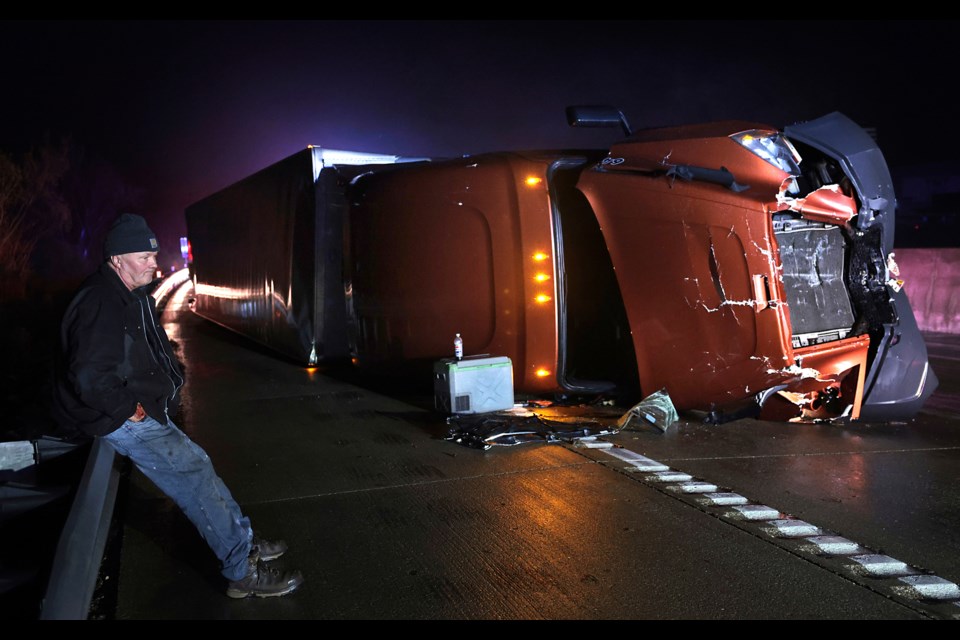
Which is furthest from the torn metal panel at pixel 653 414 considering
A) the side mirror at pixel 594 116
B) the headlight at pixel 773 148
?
the side mirror at pixel 594 116

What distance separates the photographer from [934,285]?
11.7 meters

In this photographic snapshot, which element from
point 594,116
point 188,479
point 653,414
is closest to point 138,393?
point 188,479

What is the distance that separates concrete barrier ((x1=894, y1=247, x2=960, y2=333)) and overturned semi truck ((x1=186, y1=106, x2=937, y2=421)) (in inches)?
249

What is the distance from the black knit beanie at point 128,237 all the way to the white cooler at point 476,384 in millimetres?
3534

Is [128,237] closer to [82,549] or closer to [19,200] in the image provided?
[82,549]

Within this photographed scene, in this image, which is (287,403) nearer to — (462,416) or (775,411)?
(462,416)

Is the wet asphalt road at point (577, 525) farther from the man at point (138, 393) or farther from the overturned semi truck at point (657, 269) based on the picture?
the overturned semi truck at point (657, 269)

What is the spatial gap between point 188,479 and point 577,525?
201 cm

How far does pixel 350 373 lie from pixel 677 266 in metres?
5.18

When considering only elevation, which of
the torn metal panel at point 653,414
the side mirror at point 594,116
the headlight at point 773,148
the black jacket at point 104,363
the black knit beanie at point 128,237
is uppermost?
the side mirror at point 594,116

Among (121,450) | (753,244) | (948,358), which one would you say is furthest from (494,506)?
(948,358)

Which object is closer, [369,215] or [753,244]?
[753,244]

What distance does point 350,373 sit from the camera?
9.60 metres

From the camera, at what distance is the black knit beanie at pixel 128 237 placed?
311cm
